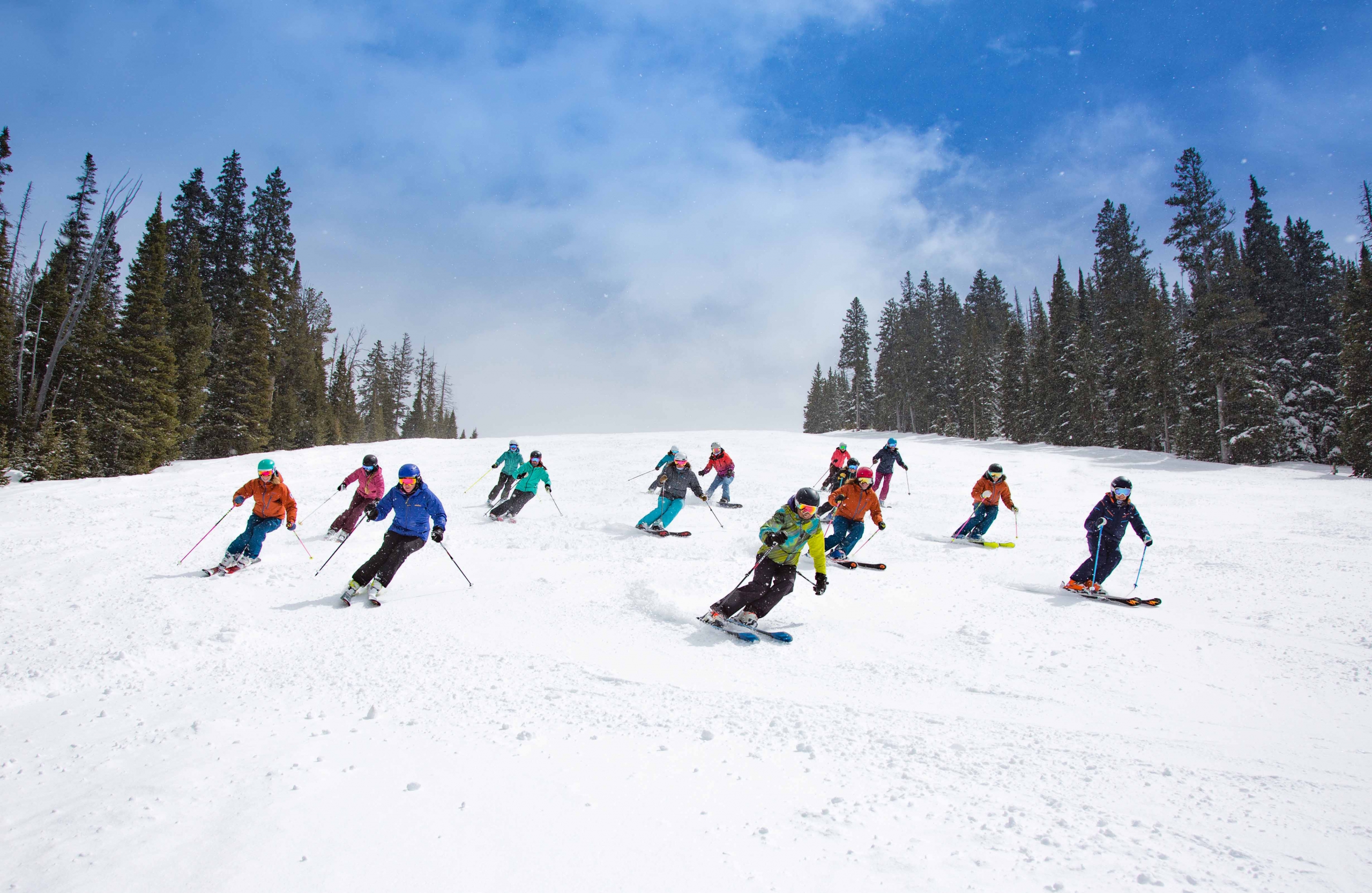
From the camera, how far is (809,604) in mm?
8023

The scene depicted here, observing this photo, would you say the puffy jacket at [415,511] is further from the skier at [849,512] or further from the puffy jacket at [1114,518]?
the puffy jacket at [1114,518]

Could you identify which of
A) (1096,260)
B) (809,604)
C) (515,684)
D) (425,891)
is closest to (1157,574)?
A: (809,604)

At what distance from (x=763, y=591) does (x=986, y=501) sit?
692cm

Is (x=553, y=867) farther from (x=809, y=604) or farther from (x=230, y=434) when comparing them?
(x=230, y=434)

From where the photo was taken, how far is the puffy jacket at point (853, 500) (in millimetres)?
10219

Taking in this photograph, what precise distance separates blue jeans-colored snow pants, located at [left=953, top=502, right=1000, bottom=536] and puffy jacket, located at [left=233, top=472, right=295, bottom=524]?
1221cm

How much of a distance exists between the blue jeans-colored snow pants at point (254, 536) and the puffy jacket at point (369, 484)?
215cm

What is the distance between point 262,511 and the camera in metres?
8.84

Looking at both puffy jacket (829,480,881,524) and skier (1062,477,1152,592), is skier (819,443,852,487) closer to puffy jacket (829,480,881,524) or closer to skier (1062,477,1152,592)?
puffy jacket (829,480,881,524)

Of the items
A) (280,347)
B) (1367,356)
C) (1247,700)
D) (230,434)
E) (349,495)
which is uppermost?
(280,347)

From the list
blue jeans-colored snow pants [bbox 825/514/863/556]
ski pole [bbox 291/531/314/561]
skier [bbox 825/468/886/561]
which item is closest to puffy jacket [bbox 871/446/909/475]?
skier [bbox 825/468/886/561]

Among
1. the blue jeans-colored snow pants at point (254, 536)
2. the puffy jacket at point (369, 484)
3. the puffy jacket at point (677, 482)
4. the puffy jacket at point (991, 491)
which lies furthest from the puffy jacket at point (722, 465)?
the blue jeans-colored snow pants at point (254, 536)

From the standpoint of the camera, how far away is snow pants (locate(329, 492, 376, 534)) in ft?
35.2

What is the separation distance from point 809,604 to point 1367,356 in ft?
95.8
